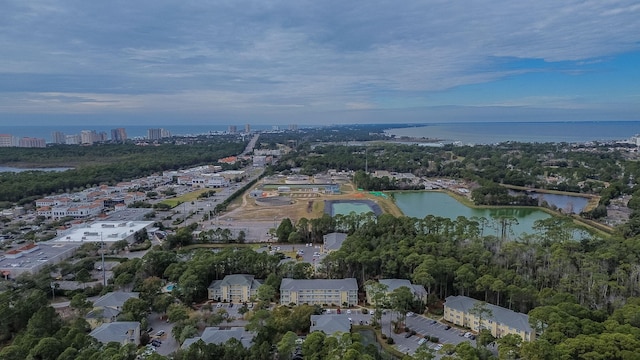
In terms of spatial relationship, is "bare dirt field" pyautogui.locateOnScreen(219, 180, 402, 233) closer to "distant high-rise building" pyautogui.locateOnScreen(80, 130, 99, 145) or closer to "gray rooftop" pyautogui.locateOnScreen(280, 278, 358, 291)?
"gray rooftop" pyautogui.locateOnScreen(280, 278, 358, 291)

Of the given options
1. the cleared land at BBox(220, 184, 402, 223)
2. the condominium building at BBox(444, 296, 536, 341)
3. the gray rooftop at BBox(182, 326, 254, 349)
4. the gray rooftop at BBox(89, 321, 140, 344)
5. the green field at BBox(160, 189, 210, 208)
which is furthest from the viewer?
the green field at BBox(160, 189, 210, 208)

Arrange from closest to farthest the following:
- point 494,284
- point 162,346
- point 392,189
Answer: point 162,346, point 494,284, point 392,189

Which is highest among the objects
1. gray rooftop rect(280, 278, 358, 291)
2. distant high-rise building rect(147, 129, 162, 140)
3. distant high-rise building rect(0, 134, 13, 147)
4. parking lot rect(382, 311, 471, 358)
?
distant high-rise building rect(147, 129, 162, 140)

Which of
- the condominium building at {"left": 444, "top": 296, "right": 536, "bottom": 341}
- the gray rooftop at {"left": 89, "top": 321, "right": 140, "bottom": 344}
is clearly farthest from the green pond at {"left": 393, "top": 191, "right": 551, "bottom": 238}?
the gray rooftop at {"left": 89, "top": 321, "right": 140, "bottom": 344}

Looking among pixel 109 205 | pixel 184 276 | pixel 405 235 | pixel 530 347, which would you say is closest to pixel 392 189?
pixel 405 235

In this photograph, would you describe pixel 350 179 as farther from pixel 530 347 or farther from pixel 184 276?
pixel 530 347

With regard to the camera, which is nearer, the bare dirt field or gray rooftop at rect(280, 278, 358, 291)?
gray rooftop at rect(280, 278, 358, 291)
